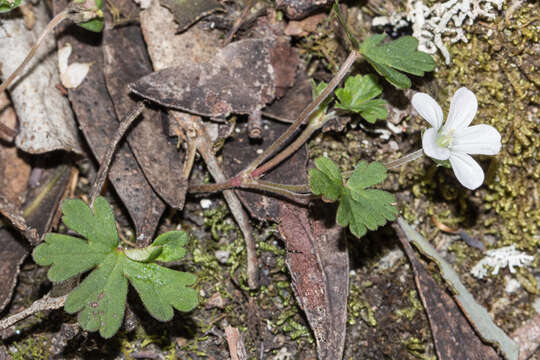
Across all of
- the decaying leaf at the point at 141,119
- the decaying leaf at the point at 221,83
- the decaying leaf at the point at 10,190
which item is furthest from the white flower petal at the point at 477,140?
the decaying leaf at the point at 10,190

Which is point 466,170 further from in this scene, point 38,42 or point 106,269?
point 38,42

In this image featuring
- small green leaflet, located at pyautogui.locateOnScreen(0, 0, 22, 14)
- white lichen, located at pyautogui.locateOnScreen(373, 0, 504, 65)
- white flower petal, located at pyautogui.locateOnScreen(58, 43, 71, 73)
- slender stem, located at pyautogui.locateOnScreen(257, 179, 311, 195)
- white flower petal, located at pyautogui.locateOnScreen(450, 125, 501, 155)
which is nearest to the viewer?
white flower petal, located at pyautogui.locateOnScreen(450, 125, 501, 155)

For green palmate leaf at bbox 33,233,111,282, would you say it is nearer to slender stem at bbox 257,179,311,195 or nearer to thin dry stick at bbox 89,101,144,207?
thin dry stick at bbox 89,101,144,207

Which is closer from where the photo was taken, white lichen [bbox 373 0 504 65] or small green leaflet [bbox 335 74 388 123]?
small green leaflet [bbox 335 74 388 123]

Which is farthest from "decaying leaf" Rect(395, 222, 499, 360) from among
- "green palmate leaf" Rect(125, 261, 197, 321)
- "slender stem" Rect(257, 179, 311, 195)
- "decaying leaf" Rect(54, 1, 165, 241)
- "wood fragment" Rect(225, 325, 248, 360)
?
"decaying leaf" Rect(54, 1, 165, 241)

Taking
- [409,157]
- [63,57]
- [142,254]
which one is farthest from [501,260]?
[63,57]

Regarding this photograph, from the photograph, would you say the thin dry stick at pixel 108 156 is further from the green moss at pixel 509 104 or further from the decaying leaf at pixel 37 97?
the green moss at pixel 509 104
